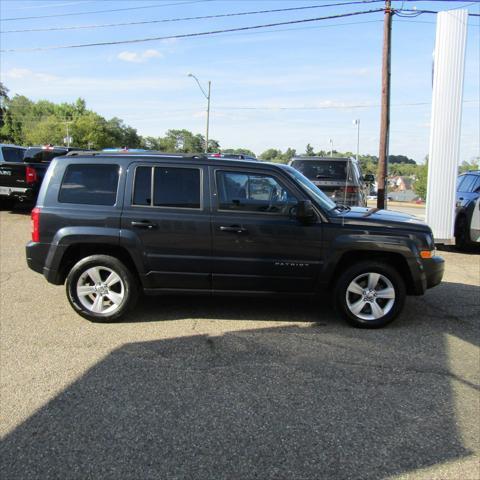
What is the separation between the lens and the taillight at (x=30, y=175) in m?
14.0

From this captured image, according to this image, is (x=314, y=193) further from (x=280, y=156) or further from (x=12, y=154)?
(x=280, y=156)

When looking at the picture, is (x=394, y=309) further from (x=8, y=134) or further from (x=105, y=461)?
(x=8, y=134)

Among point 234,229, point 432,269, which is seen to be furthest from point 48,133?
point 432,269

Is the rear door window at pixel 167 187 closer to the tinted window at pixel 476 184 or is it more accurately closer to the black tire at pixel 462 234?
the black tire at pixel 462 234

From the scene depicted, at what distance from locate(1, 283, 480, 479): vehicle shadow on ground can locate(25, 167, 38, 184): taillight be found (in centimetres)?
1080

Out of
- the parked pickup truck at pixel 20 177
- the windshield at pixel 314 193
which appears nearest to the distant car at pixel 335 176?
the windshield at pixel 314 193

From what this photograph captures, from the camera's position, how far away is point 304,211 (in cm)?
521

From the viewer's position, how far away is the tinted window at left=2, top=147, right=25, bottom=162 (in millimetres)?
15023

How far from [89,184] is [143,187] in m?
0.62

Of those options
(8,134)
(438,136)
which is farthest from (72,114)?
(438,136)

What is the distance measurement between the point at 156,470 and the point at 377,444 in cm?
139

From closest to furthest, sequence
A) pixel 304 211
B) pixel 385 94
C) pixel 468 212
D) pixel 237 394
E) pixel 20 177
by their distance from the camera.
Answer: pixel 237 394, pixel 304 211, pixel 468 212, pixel 20 177, pixel 385 94

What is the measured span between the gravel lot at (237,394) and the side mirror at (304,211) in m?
1.20

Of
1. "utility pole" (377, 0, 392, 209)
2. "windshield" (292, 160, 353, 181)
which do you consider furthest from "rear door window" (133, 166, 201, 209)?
"utility pole" (377, 0, 392, 209)
